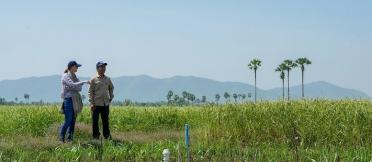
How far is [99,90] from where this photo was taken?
1342 cm

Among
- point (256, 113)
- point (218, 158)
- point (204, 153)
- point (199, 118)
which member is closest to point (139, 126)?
point (199, 118)

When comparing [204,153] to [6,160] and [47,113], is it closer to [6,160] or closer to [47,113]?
[6,160]

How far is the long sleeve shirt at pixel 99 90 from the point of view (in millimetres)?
13406

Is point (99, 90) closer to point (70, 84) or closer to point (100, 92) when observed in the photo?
point (100, 92)

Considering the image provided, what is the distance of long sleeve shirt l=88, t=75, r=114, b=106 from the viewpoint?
13.4 meters

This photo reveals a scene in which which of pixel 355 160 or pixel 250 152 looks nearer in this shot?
pixel 355 160

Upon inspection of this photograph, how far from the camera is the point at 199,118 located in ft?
54.4

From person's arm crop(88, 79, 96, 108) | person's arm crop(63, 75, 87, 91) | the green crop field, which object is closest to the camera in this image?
the green crop field

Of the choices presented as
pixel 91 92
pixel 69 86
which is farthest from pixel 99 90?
pixel 69 86

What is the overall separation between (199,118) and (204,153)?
5161 mm

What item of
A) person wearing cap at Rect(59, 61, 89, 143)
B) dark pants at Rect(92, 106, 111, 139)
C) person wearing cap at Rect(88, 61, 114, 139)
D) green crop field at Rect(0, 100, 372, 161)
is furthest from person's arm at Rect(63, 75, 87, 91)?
green crop field at Rect(0, 100, 372, 161)

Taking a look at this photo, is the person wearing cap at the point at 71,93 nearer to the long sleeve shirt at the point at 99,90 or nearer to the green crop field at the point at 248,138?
the long sleeve shirt at the point at 99,90

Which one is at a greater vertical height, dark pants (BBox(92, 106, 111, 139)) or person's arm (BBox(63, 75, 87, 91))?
person's arm (BBox(63, 75, 87, 91))

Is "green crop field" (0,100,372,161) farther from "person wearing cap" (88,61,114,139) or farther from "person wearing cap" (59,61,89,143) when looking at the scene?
"person wearing cap" (88,61,114,139)
